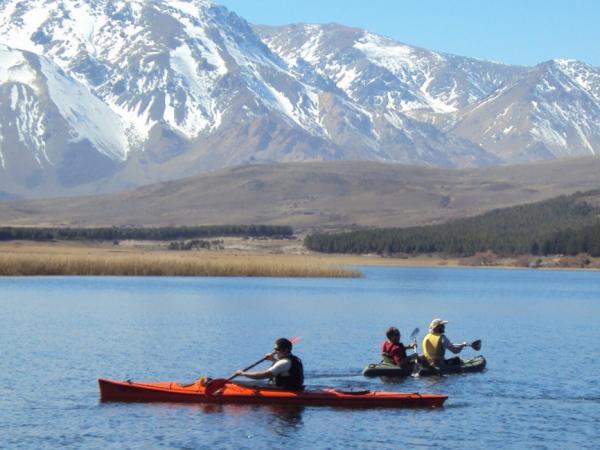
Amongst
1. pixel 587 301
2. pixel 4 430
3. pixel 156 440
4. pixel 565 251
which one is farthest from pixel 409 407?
pixel 565 251

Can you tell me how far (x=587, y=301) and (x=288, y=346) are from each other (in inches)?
2607

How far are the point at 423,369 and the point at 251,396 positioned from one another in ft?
33.1

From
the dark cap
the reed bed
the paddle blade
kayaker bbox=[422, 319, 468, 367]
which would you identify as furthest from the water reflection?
the reed bed

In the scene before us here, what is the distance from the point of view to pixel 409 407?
4350cm

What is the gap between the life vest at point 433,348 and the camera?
51.4 m

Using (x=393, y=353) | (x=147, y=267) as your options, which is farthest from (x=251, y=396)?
(x=147, y=267)

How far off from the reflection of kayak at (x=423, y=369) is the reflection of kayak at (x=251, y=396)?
631 cm

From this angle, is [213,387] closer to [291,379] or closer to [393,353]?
[291,379]

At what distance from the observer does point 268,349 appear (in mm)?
60812

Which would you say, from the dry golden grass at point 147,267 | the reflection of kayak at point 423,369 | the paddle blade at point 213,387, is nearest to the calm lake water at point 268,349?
the reflection of kayak at point 423,369

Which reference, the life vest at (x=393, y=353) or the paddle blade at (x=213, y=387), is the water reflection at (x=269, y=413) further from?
the life vest at (x=393, y=353)

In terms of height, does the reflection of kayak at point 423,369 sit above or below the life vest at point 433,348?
below

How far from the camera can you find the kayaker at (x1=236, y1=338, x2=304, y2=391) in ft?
141

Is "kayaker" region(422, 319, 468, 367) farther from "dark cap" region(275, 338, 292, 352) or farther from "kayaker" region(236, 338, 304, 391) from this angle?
"dark cap" region(275, 338, 292, 352)
